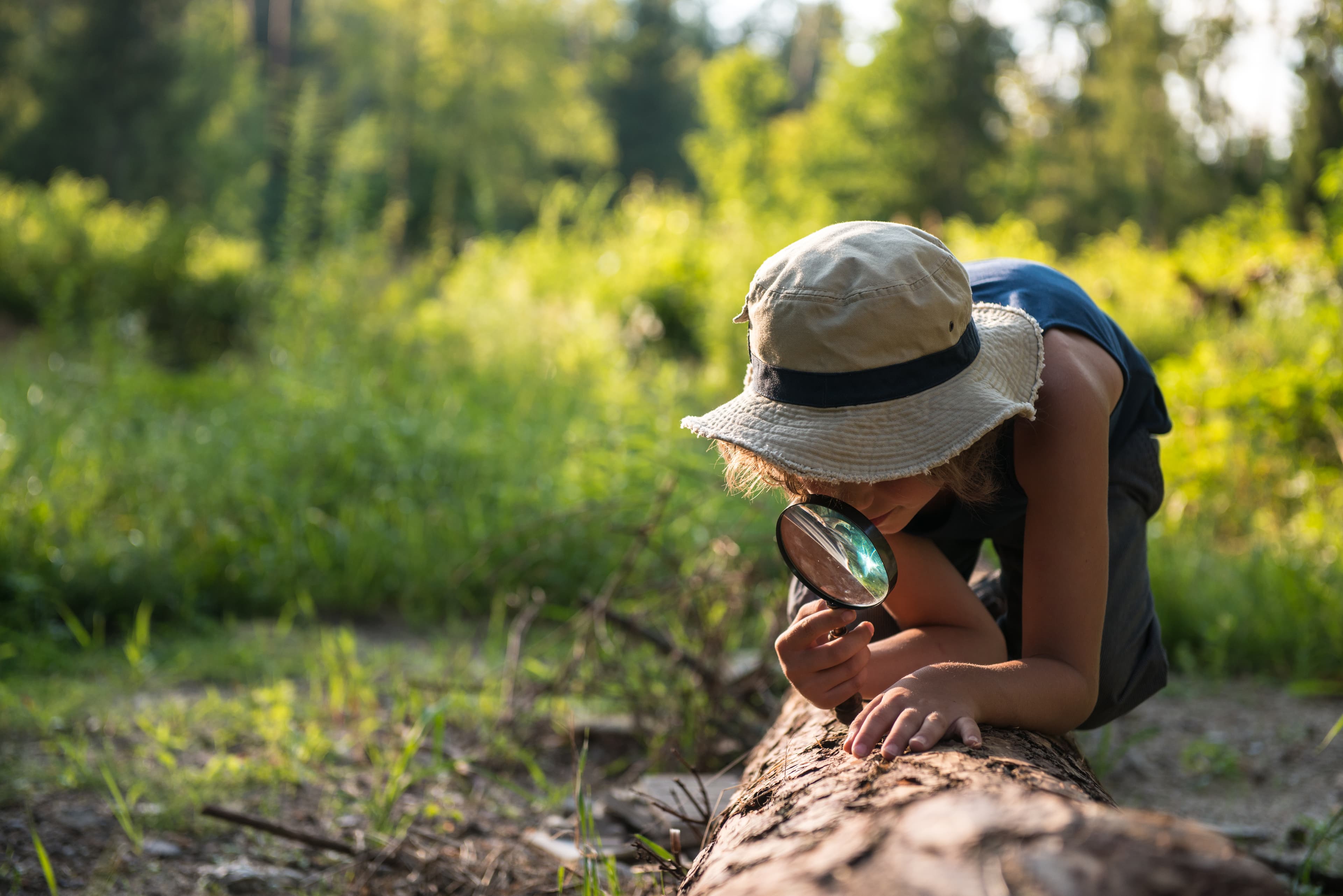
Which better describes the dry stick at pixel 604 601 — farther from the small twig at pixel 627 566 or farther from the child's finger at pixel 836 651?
the child's finger at pixel 836 651

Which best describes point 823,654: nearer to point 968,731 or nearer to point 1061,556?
point 968,731

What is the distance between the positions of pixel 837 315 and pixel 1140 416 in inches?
40.8

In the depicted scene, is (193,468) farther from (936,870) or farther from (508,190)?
(508,190)

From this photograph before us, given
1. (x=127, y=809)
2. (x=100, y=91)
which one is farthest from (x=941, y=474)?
(x=100, y=91)

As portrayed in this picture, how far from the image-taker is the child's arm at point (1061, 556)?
162 cm

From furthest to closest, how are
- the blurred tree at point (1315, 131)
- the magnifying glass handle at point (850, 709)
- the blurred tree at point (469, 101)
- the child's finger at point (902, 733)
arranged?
1. the blurred tree at point (469, 101)
2. the blurred tree at point (1315, 131)
3. the magnifying glass handle at point (850, 709)
4. the child's finger at point (902, 733)

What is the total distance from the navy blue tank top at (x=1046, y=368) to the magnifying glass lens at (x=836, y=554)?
36 cm

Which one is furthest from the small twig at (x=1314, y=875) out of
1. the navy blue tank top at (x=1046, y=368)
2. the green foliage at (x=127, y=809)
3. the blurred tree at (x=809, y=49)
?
the blurred tree at (x=809, y=49)

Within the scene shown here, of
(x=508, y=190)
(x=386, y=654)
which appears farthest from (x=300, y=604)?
(x=508, y=190)

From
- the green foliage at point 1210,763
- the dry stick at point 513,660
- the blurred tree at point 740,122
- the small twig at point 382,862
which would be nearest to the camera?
the small twig at point 382,862

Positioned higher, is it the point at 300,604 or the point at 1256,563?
the point at 1256,563

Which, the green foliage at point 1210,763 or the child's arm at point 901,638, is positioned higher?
the child's arm at point 901,638

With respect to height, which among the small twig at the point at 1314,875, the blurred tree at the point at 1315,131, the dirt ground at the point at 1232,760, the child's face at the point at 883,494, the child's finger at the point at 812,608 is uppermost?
the blurred tree at the point at 1315,131

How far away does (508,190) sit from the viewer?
1344 inches
